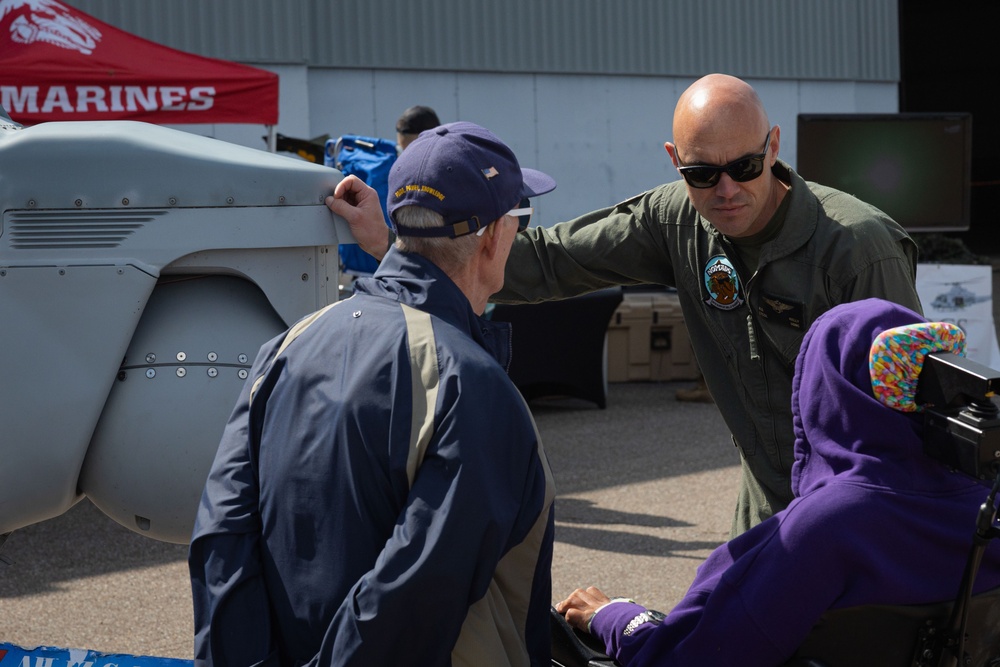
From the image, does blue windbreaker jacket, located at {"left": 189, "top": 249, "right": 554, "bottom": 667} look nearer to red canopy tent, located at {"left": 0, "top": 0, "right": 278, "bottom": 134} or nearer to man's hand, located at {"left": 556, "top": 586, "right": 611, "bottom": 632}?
man's hand, located at {"left": 556, "top": 586, "right": 611, "bottom": 632}

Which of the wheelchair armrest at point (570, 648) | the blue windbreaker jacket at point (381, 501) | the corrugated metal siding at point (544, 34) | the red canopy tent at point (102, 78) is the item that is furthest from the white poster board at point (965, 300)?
the corrugated metal siding at point (544, 34)

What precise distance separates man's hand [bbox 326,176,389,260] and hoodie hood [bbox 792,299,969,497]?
3.27 ft

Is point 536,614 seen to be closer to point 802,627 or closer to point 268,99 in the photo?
point 802,627

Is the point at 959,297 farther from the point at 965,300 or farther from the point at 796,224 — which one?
the point at 796,224

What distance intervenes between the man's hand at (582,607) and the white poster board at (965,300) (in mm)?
5609

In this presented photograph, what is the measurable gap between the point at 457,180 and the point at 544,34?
1274cm

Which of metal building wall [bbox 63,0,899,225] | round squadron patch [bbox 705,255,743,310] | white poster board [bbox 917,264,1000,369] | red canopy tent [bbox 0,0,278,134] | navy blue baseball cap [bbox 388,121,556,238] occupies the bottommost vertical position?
white poster board [bbox 917,264,1000,369]

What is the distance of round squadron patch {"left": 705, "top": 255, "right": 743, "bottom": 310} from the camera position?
2.70 m

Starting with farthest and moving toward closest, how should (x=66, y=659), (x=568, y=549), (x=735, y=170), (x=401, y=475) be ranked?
1. (x=568, y=549)
2. (x=735, y=170)
3. (x=66, y=659)
4. (x=401, y=475)

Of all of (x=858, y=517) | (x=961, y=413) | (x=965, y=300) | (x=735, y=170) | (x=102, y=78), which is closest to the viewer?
(x=961, y=413)

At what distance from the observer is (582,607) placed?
2428mm

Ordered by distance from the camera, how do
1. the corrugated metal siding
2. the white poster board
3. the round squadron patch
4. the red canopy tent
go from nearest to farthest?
the round squadron patch → the red canopy tent → the white poster board → the corrugated metal siding

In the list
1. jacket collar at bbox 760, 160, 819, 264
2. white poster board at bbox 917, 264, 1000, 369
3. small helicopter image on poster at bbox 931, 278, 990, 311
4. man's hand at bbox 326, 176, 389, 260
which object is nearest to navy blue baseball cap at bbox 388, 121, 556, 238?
man's hand at bbox 326, 176, 389, 260

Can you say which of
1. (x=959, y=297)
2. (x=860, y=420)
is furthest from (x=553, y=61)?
(x=860, y=420)
